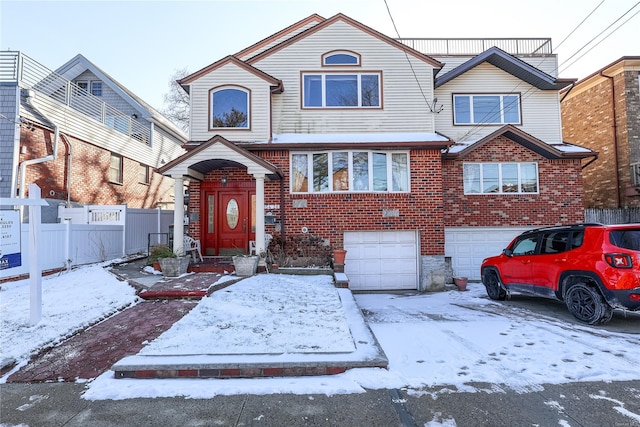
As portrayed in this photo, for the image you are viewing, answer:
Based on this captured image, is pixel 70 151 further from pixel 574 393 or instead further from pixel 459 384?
pixel 574 393

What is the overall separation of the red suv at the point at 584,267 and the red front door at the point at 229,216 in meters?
7.39

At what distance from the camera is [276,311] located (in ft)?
18.8

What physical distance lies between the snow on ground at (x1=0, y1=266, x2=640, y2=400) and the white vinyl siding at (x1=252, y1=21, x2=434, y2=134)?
5.56m

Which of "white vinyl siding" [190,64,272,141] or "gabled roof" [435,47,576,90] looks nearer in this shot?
"white vinyl siding" [190,64,272,141]

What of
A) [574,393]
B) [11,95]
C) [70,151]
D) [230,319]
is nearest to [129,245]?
[70,151]

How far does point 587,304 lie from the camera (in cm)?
588

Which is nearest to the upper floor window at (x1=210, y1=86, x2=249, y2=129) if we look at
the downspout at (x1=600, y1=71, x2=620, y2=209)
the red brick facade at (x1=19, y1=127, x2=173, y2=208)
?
the red brick facade at (x1=19, y1=127, x2=173, y2=208)

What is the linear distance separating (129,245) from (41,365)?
8.75m

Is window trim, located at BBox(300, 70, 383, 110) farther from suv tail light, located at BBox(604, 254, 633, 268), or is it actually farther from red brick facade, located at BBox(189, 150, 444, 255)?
suv tail light, located at BBox(604, 254, 633, 268)

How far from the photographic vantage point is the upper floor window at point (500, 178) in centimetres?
1163

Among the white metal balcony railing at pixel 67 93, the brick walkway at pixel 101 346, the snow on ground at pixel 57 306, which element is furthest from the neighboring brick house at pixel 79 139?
the brick walkway at pixel 101 346

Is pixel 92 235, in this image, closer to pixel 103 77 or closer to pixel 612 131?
pixel 103 77

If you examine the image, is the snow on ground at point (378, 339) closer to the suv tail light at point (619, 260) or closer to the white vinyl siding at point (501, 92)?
the suv tail light at point (619, 260)

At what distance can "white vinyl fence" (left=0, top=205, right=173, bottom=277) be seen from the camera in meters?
8.60
